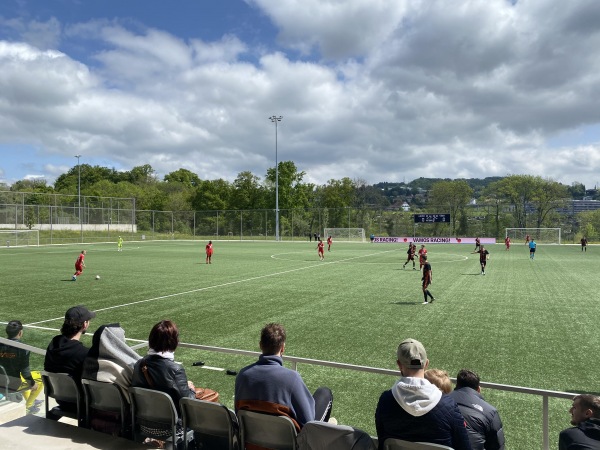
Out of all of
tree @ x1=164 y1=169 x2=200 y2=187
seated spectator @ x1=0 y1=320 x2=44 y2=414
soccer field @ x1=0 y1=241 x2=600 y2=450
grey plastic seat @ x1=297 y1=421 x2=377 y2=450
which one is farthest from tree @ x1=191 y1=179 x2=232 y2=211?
grey plastic seat @ x1=297 y1=421 x2=377 y2=450

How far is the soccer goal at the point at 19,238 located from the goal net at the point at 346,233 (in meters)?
39.2

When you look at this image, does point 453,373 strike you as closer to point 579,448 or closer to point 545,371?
point 545,371

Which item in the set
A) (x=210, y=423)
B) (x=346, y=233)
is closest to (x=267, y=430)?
(x=210, y=423)

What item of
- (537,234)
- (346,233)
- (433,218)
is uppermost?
(433,218)

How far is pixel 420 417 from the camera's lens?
3.15 m

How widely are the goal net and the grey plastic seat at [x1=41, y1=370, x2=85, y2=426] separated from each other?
66.5 meters

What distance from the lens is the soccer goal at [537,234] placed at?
63.5 metres

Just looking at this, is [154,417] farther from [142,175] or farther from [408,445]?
[142,175]

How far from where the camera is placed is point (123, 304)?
15.0 meters

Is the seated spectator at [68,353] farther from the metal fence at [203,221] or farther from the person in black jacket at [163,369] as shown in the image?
the metal fence at [203,221]

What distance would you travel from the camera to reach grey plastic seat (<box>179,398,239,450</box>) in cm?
381

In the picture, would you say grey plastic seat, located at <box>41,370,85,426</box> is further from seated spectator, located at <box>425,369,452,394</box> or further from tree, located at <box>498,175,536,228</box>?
tree, located at <box>498,175,536,228</box>

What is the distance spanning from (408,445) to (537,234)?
7079 cm

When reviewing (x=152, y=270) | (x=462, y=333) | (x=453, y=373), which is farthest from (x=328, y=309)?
(x=152, y=270)
